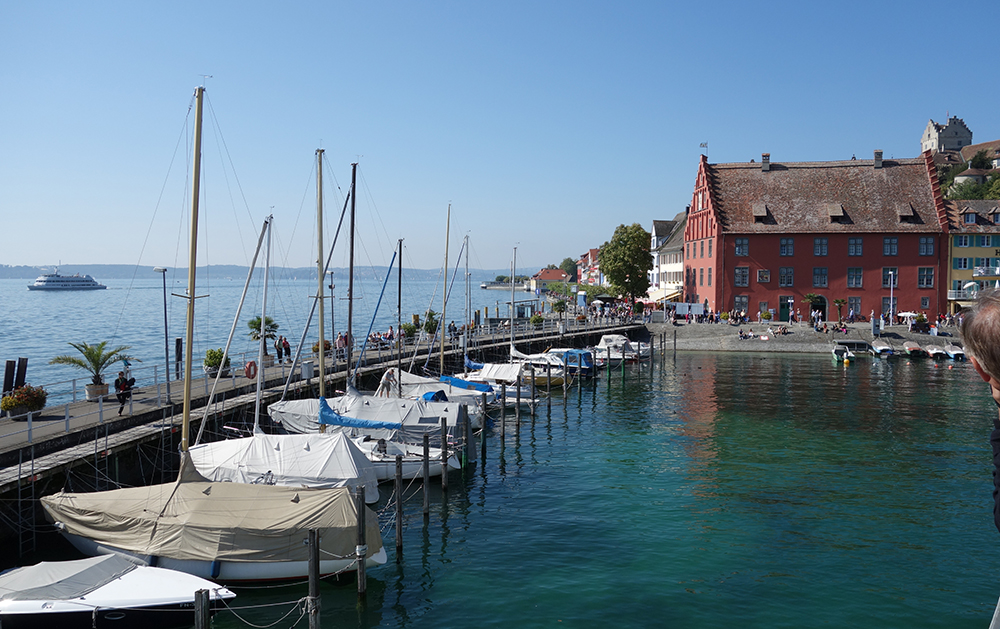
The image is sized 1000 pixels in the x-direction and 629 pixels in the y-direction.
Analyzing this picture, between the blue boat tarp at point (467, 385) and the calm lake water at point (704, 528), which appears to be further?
the blue boat tarp at point (467, 385)

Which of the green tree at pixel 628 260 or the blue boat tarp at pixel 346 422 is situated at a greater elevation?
the green tree at pixel 628 260

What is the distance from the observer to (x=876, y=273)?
75250mm

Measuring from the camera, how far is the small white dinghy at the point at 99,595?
14000 millimetres

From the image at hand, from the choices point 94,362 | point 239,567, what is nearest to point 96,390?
point 94,362

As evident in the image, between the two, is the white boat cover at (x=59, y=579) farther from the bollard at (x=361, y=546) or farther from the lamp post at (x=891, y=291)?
the lamp post at (x=891, y=291)

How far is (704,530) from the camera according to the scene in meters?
22.2

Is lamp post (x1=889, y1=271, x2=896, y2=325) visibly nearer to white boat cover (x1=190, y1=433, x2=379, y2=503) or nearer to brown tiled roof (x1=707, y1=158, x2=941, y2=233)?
brown tiled roof (x1=707, y1=158, x2=941, y2=233)

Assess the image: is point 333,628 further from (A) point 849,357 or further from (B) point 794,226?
(B) point 794,226

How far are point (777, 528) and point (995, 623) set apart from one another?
21.9 meters

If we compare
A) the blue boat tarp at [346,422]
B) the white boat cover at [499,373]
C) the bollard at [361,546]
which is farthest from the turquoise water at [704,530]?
the white boat cover at [499,373]

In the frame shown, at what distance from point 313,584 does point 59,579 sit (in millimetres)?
5061

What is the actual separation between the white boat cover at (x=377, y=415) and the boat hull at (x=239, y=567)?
11.6 metres

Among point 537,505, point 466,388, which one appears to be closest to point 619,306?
point 466,388

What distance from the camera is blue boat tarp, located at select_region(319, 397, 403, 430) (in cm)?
2911
